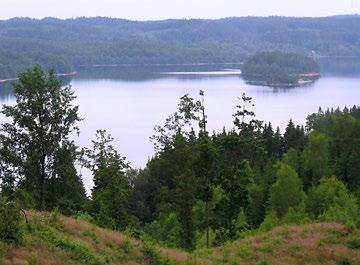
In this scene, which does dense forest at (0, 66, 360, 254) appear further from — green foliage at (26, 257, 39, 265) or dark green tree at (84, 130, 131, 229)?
green foliage at (26, 257, 39, 265)

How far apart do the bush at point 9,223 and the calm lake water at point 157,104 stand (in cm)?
5513

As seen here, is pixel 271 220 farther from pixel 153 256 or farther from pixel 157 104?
pixel 157 104

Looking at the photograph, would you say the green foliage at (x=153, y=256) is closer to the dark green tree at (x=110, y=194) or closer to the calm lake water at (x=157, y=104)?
the dark green tree at (x=110, y=194)

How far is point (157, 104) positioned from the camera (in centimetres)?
13450

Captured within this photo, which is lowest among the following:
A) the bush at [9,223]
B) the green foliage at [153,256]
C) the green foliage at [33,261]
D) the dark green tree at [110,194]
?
the dark green tree at [110,194]

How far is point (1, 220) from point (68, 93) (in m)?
14.2

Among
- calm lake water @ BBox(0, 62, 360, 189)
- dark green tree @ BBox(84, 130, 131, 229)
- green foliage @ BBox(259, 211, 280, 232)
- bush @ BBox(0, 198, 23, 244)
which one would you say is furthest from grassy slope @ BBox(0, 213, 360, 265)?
calm lake water @ BBox(0, 62, 360, 189)

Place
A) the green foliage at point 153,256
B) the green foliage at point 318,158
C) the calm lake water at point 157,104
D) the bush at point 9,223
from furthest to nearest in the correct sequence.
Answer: the calm lake water at point 157,104, the green foliage at point 318,158, the green foliage at point 153,256, the bush at point 9,223

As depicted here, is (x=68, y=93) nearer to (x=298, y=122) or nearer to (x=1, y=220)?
(x=1, y=220)

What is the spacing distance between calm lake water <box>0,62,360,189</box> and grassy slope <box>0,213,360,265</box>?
5007cm

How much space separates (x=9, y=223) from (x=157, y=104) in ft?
398

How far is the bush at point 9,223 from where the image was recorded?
1347cm

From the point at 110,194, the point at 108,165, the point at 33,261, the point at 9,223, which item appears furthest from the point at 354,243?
the point at 108,165

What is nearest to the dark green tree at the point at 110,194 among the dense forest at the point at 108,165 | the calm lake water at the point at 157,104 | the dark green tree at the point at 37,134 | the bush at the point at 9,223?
the dense forest at the point at 108,165
